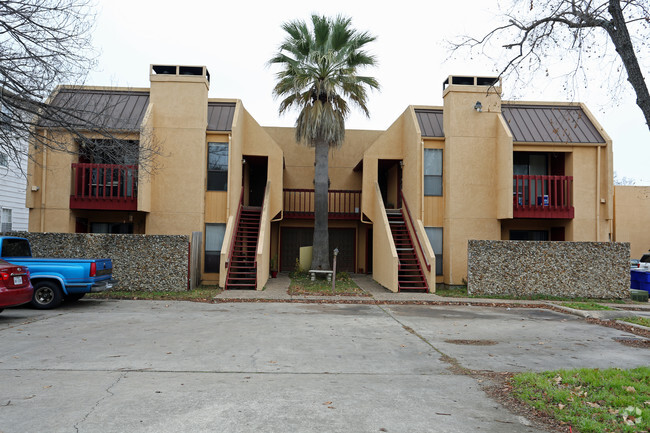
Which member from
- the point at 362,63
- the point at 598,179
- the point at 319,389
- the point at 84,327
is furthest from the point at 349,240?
the point at 319,389

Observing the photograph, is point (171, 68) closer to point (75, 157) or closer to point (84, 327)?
point (75, 157)

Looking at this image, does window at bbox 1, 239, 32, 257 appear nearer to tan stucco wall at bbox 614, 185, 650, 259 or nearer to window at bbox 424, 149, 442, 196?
window at bbox 424, 149, 442, 196

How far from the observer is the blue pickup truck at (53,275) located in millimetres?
11500

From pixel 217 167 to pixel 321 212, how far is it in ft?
14.2

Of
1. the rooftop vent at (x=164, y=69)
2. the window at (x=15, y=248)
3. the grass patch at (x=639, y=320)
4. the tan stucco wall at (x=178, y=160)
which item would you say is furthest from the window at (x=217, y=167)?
the grass patch at (x=639, y=320)

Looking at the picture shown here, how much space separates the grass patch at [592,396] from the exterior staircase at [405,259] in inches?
396

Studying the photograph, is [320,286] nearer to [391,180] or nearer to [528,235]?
[391,180]

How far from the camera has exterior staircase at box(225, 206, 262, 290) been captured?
1588 centimetres

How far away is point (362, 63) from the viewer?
Result: 713 inches

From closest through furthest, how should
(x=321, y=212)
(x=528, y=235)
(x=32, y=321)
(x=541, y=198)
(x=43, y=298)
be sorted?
(x=32, y=321)
(x=43, y=298)
(x=541, y=198)
(x=321, y=212)
(x=528, y=235)

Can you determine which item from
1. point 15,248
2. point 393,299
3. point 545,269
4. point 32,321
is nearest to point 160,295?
point 15,248

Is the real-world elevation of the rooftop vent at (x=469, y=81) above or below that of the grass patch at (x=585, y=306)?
above

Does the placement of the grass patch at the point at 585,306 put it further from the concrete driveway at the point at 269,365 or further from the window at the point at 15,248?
the window at the point at 15,248

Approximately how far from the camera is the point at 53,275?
11.5 meters
